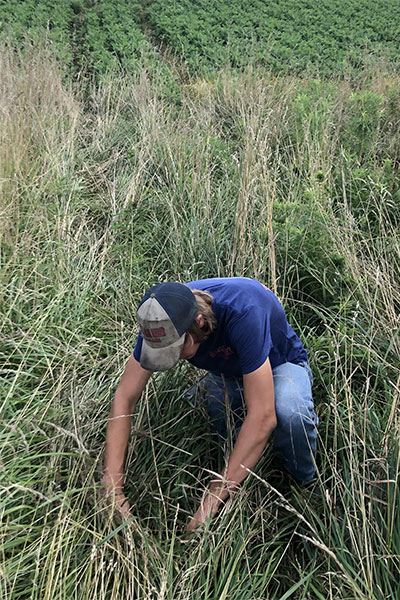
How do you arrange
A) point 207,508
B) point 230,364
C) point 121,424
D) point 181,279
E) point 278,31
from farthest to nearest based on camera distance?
point 278,31
point 181,279
point 230,364
point 121,424
point 207,508

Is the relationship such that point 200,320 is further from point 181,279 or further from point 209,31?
point 209,31

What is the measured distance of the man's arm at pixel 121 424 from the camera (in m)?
2.05

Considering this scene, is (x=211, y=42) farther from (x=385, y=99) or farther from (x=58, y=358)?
(x=58, y=358)

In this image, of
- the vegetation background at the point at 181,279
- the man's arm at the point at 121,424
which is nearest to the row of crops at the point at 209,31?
the vegetation background at the point at 181,279

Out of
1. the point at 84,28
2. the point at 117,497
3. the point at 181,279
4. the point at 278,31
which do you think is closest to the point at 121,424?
the point at 117,497

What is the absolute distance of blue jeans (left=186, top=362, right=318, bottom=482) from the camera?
2121 mm

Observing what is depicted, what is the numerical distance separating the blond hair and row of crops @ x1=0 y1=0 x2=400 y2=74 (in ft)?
19.4

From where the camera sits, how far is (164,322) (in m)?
1.84

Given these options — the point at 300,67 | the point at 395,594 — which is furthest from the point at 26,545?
the point at 300,67

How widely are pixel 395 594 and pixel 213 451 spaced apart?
102 centimetres

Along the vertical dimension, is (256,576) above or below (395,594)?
below

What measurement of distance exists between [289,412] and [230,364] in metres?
0.32

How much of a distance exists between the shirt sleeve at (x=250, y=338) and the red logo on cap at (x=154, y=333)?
30 cm

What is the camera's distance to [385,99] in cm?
537
